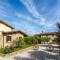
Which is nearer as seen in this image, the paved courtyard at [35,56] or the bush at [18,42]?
the paved courtyard at [35,56]

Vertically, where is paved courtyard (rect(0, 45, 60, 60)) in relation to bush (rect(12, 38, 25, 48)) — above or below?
below

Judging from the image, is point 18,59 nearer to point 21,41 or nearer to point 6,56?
point 6,56

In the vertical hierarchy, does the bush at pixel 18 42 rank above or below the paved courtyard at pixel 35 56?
above

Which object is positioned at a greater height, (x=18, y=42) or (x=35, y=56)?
(x=18, y=42)

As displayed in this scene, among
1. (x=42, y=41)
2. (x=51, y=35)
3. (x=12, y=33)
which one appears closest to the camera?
(x=12, y=33)

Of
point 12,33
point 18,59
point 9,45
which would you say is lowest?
point 18,59

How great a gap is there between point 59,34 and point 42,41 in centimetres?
2534

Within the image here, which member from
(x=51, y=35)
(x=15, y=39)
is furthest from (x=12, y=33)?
(x=51, y=35)

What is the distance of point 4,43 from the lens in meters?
24.7

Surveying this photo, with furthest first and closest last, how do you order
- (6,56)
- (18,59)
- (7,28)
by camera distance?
(7,28) < (6,56) < (18,59)

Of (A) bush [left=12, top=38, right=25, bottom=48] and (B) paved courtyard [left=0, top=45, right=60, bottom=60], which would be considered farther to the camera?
(A) bush [left=12, top=38, right=25, bottom=48]

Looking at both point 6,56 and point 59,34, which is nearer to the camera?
point 6,56

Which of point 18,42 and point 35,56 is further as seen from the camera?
point 18,42

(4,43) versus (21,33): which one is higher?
(21,33)
